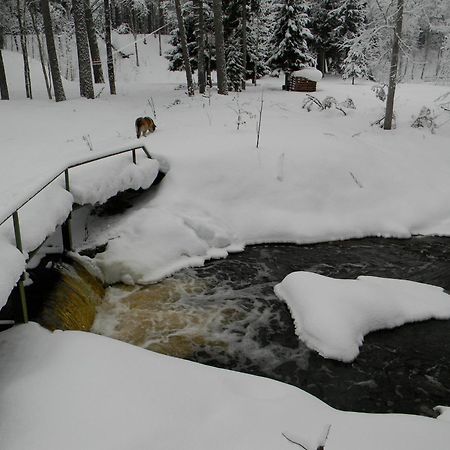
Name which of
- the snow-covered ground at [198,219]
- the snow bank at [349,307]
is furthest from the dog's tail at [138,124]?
the snow bank at [349,307]

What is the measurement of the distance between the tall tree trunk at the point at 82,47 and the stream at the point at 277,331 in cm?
1439

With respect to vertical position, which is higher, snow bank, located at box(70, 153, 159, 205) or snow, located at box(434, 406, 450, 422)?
snow bank, located at box(70, 153, 159, 205)

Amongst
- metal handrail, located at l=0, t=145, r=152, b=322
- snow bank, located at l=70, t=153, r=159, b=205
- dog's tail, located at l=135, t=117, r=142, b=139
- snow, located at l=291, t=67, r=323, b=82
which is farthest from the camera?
snow, located at l=291, t=67, r=323, b=82

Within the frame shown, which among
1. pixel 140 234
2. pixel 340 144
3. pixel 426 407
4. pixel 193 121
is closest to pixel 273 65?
pixel 193 121

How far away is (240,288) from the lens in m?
7.79

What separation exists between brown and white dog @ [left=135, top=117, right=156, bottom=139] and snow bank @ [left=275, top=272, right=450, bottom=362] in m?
7.28

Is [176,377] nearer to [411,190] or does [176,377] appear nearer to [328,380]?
[328,380]

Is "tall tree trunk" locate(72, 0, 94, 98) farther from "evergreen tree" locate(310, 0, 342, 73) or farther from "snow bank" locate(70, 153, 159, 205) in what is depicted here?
"evergreen tree" locate(310, 0, 342, 73)

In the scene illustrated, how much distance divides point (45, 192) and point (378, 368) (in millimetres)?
5408

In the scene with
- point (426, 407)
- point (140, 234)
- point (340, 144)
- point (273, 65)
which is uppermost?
point (273, 65)

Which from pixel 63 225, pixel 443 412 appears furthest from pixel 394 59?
pixel 443 412

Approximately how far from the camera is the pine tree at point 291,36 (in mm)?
26266

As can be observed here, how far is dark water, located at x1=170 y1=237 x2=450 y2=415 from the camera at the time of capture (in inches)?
212

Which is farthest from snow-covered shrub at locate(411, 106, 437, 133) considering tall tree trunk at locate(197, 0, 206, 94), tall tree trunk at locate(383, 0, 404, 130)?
tall tree trunk at locate(197, 0, 206, 94)
